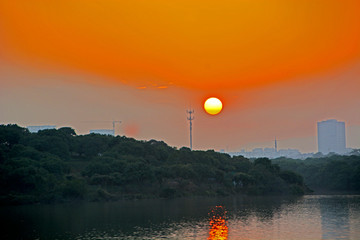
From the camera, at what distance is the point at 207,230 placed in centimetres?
5653

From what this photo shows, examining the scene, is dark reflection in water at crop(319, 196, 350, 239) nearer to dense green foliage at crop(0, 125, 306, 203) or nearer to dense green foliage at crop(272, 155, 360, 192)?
dense green foliage at crop(0, 125, 306, 203)

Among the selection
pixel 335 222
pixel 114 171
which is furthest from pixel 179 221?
pixel 114 171

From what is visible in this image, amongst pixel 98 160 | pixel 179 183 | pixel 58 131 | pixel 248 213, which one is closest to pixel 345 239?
pixel 248 213

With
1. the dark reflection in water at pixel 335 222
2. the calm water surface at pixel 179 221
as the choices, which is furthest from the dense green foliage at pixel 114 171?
the dark reflection in water at pixel 335 222

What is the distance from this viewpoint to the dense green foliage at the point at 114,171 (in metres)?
92.4

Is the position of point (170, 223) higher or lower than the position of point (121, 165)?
lower

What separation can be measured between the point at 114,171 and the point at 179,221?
145 feet

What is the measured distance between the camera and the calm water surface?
52531 mm

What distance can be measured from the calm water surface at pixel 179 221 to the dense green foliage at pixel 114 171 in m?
6.80

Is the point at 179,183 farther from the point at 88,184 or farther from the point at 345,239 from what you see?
the point at 345,239

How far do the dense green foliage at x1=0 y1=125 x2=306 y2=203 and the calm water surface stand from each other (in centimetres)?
680

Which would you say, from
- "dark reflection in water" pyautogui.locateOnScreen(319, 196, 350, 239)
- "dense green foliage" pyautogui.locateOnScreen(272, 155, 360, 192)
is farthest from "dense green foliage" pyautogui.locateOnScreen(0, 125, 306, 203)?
"dark reflection in water" pyautogui.locateOnScreen(319, 196, 350, 239)

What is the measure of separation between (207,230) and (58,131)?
3087 inches

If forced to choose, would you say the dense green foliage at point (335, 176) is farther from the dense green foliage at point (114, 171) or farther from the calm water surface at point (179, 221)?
the calm water surface at point (179, 221)
